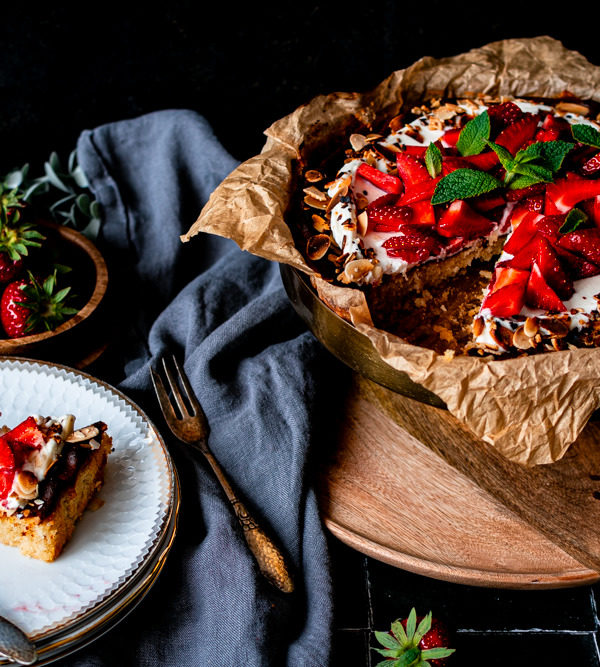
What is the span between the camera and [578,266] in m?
1.89

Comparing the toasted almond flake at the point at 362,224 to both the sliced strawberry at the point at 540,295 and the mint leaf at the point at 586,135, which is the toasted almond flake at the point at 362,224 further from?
the mint leaf at the point at 586,135

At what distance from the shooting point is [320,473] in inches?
73.3

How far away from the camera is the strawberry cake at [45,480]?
1.58m

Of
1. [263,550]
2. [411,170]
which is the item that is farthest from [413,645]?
[411,170]

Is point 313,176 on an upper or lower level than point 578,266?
upper

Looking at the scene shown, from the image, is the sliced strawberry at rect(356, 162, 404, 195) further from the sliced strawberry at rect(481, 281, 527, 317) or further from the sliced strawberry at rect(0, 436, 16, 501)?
the sliced strawberry at rect(0, 436, 16, 501)

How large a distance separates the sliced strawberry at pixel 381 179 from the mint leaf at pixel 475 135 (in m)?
0.20

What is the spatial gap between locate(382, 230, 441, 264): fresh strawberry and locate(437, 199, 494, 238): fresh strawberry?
0.21 ft

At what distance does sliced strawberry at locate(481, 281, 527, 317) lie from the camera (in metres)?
1.80

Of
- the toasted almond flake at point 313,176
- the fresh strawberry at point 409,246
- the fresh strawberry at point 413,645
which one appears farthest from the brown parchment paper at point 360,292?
the fresh strawberry at point 413,645

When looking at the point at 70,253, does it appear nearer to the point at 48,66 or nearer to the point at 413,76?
the point at 48,66

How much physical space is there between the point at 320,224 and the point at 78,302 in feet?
2.48

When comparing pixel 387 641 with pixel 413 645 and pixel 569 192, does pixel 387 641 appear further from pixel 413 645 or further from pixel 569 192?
pixel 569 192

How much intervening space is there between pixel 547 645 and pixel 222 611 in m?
0.73
